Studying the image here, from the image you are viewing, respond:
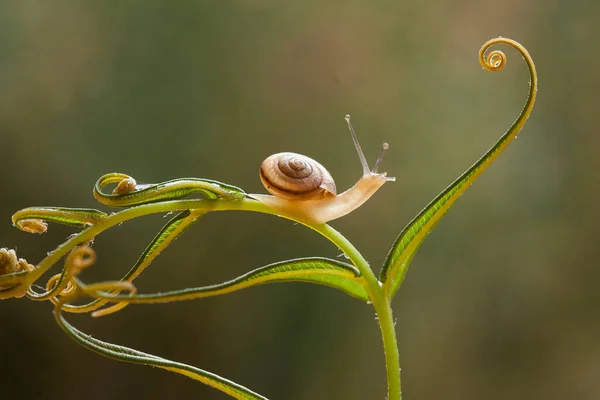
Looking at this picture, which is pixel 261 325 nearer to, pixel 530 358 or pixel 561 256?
pixel 530 358

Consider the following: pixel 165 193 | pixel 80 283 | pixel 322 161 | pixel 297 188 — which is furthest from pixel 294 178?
pixel 322 161

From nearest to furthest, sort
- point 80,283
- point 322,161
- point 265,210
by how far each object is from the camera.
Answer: point 80,283
point 265,210
point 322,161

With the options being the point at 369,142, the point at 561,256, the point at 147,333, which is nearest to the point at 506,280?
the point at 561,256

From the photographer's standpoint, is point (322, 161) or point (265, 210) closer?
point (265, 210)

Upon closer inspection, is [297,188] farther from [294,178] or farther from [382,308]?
[382,308]

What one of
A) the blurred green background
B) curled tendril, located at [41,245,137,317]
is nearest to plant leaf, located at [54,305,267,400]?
curled tendril, located at [41,245,137,317]

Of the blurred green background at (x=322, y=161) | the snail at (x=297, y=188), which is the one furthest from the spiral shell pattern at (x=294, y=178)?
the blurred green background at (x=322, y=161)

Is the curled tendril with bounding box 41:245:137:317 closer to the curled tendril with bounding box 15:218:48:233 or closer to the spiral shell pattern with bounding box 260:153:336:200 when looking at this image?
the curled tendril with bounding box 15:218:48:233
